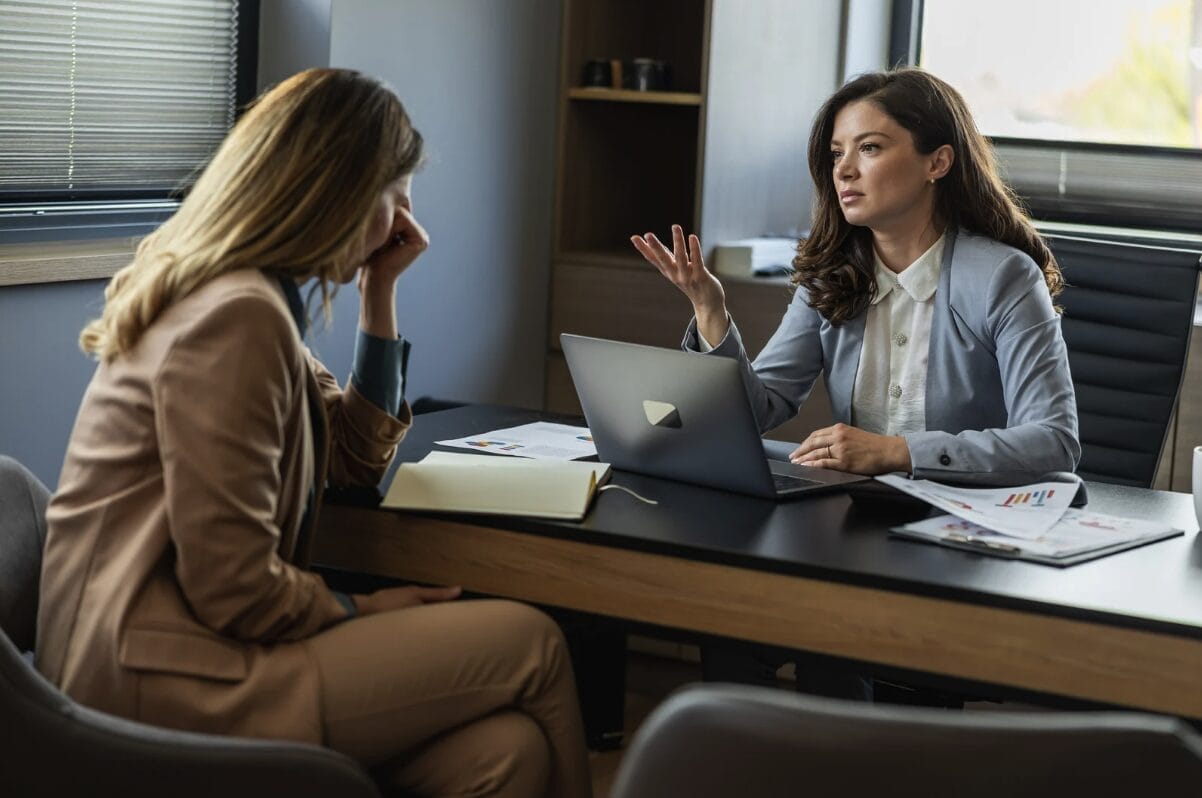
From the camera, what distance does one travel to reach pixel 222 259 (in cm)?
164

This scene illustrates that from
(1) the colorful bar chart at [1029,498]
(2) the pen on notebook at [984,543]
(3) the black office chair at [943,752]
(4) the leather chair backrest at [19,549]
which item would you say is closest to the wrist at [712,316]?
(1) the colorful bar chart at [1029,498]

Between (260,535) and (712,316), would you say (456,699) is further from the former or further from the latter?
(712,316)

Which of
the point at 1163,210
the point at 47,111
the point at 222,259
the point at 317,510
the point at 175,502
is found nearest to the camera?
the point at 175,502

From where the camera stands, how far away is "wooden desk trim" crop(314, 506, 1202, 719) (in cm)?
152

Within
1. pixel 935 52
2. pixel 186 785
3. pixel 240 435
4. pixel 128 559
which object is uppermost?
pixel 935 52

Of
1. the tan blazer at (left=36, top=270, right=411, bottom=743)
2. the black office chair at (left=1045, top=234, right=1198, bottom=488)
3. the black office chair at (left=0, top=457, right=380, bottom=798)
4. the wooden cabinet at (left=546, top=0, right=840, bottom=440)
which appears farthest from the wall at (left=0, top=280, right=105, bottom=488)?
the black office chair at (left=1045, top=234, right=1198, bottom=488)

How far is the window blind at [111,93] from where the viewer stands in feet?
8.61

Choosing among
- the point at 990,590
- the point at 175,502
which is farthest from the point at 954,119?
the point at 175,502

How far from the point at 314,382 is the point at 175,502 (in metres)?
0.27

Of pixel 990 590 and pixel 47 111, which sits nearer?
pixel 990 590

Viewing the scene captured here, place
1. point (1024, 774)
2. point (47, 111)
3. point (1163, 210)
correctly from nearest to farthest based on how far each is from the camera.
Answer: point (1024, 774), point (47, 111), point (1163, 210)

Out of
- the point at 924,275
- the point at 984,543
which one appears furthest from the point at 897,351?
the point at 984,543

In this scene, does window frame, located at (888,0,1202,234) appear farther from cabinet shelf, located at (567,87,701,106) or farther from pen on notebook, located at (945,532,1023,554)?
pen on notebook, located at (945,532,1023,554)

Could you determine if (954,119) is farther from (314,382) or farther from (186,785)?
(186,785)
